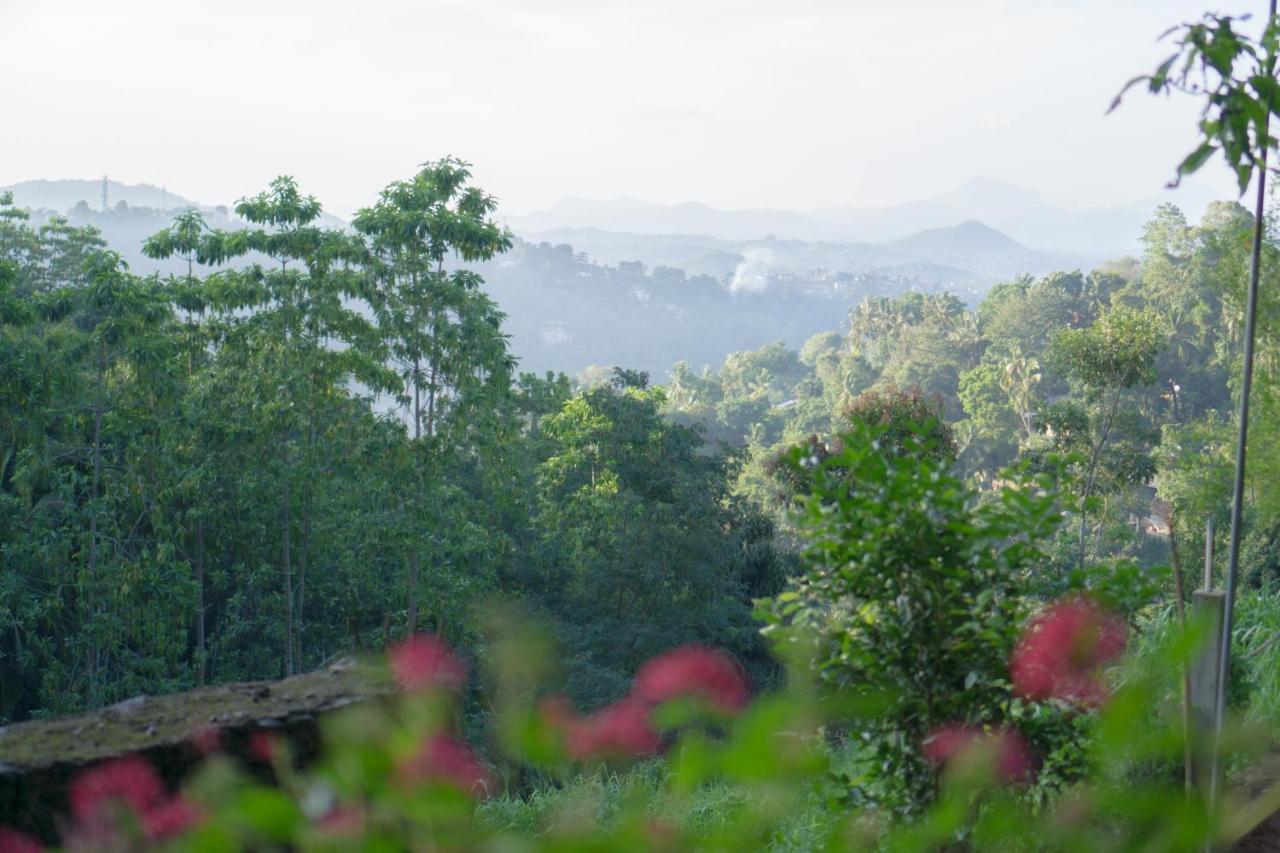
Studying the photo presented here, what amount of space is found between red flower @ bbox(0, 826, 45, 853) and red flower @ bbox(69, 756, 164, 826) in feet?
0.23

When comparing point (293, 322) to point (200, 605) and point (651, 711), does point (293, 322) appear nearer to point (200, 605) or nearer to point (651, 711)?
point (200, 605)

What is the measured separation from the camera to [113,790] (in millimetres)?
1632

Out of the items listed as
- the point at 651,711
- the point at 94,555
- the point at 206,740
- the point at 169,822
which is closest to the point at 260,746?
the point at 206,740

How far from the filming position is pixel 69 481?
959 centimetres

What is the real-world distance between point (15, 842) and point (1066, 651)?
157 centimetres

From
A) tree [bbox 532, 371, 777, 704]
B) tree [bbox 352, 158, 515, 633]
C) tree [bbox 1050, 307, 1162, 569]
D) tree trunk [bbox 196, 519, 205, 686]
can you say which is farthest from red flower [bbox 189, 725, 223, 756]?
tree [bbox 1050, 307, 1162, 569]

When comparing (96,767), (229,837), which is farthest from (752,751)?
(96,767)

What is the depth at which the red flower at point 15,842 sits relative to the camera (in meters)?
1.62

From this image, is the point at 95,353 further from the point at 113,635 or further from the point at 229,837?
the point at 229,837

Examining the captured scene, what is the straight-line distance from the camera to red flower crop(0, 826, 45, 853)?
1619 mm

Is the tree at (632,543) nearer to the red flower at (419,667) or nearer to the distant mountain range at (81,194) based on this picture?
the red flower at (419,667)

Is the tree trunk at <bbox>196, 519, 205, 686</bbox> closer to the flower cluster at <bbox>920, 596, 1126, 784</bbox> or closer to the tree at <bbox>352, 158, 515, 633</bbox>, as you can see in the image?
the tree at <bbox>352, 158, 515, 633</bbox>

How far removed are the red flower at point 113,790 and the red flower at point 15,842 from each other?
7 centimetres

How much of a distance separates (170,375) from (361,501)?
7.45 ft
